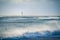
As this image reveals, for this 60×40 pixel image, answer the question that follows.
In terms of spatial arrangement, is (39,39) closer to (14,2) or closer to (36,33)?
(36,33)

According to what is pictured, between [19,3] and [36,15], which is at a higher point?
[19,3]

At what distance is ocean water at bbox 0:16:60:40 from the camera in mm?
1534

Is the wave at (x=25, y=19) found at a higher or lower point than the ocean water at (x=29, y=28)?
higher

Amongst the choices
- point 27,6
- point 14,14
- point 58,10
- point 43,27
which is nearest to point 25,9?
point 27,6

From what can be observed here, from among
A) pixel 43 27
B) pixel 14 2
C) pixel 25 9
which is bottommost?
pixel 43 27

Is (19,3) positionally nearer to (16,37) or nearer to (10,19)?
(10,19)

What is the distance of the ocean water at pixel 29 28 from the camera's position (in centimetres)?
153

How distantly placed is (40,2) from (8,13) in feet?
1.49

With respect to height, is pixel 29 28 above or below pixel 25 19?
below

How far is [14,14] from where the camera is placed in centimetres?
156

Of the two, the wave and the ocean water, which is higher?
the wave

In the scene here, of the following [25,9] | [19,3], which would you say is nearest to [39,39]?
[25,9]

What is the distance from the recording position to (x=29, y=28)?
1.56 m

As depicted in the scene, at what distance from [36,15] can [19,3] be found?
28 centimetres
